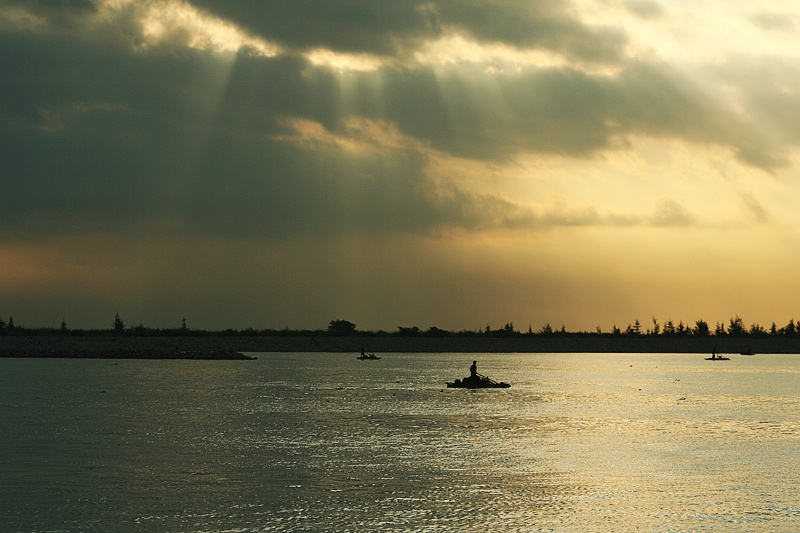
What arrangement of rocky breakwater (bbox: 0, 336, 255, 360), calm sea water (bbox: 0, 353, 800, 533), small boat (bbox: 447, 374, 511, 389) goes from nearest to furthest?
A: calm sea water (bbox: 0, 353, 800, 533), small boat (bbox: 447, 374, 511, 389), rocky breakwater (bbox: 0, 336, 255, 360)

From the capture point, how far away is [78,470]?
1031 inches

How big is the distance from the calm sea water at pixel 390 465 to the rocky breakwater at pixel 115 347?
85.9 m

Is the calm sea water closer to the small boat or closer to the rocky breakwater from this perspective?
the small boat

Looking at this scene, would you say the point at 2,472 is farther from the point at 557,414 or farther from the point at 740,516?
the point at 557,414

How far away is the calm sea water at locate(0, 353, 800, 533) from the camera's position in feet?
64.3

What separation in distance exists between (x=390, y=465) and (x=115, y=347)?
6029 inches

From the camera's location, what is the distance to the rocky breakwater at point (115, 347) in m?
141

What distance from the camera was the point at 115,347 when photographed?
554 ft

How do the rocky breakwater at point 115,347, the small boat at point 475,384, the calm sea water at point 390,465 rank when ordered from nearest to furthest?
the calm sea water at point 390,465 < the small boat at point 475,384 < the rocky breakwater at point 115,347

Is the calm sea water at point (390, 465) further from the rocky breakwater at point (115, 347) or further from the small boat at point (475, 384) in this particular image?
the rocky breakwater at point (115, 347)

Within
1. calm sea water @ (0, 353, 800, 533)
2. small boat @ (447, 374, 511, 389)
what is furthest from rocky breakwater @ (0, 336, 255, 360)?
calm sea water @ (0, 353, 800, 533)

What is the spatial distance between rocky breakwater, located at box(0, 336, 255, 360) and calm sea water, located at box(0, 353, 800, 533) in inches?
3383

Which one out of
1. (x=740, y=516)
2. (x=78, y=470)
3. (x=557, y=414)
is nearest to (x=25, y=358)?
(x=557, y=414)

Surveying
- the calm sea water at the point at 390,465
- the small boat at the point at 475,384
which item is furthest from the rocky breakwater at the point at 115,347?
the calm sea water at the point at 390,465
